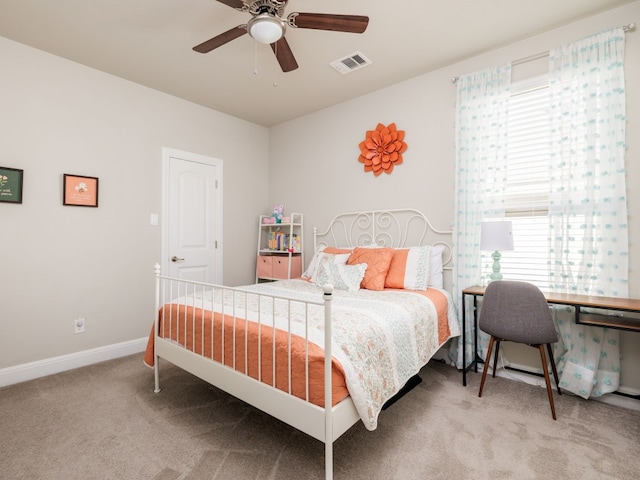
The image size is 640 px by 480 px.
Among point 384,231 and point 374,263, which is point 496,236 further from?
point 384,231

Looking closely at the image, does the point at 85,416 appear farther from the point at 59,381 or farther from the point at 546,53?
the point at 546,53

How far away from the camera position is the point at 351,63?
291cm

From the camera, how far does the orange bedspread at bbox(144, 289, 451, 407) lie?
4.64 feet

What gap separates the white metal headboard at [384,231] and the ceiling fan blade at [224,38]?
210 centimetres

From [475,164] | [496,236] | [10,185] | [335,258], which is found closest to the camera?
[496,236]

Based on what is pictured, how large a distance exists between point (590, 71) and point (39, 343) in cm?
483

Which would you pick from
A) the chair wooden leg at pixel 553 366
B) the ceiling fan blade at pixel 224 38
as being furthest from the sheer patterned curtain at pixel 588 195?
the ceiling fan blade at pixel 224 38

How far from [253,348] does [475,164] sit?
2.37 meters

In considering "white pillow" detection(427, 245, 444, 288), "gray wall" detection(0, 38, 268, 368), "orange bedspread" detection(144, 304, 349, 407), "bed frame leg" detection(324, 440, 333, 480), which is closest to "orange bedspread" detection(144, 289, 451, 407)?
"orange bedspread" detection(144, 304, 349, 407)

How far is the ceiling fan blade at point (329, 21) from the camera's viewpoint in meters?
1.79

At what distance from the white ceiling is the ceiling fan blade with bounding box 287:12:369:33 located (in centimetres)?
42

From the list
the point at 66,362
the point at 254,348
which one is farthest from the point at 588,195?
the point at 66,362

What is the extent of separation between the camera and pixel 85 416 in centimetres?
208

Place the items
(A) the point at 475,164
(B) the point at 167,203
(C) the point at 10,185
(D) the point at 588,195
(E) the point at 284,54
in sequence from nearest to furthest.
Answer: (E) the point at 284,54, (D) the point at 588,195, (C) the point at 10,185, (A) the point at 475,164, (B) the point at 167,203
